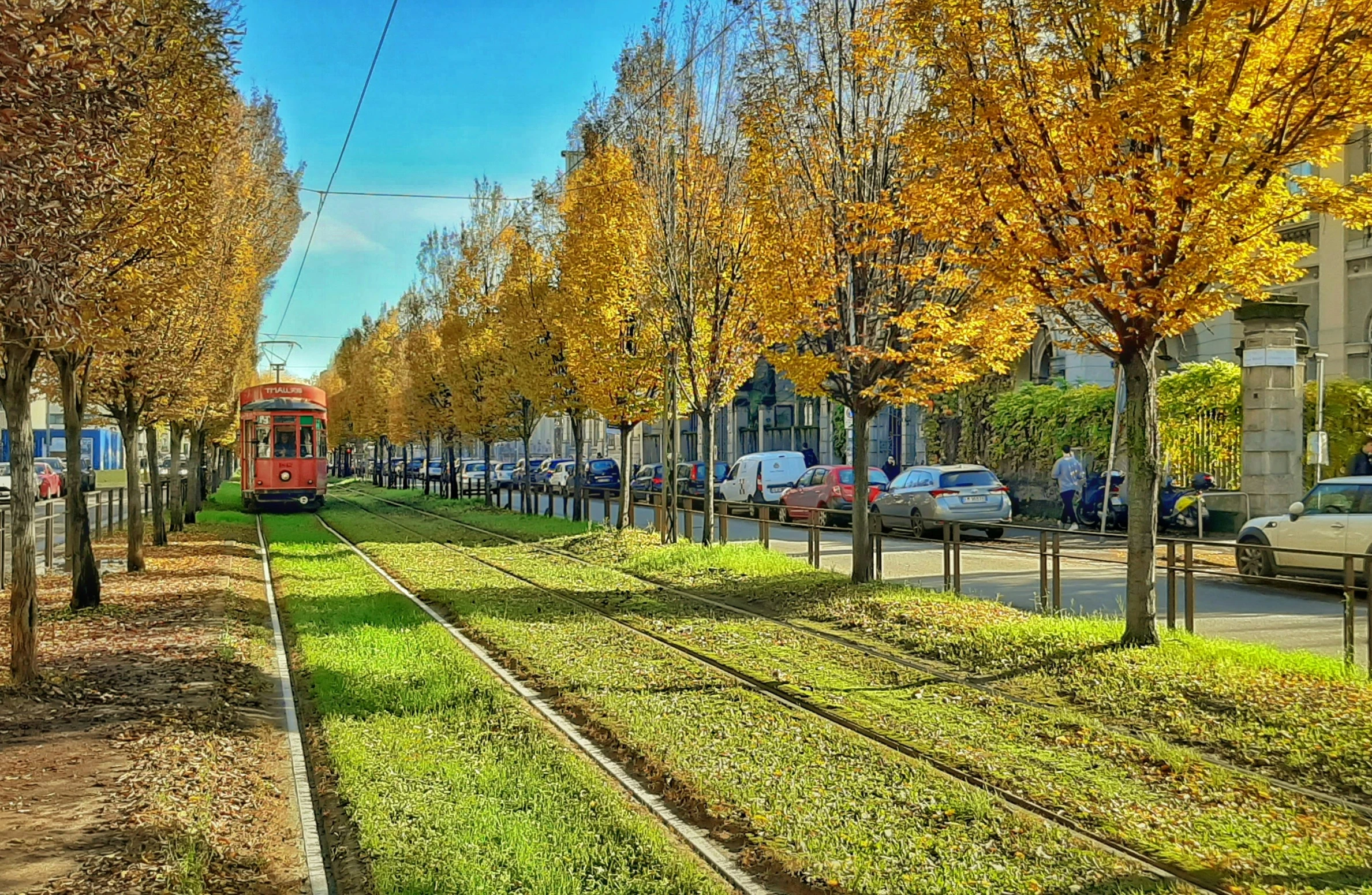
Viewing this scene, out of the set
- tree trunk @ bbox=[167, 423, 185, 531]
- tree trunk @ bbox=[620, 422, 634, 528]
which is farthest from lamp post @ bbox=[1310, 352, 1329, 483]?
tree trunk @ bbox=[167, 423, 185, 531]

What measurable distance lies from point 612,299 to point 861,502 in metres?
9.68

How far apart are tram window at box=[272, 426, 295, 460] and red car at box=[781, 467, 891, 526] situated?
1573 cm

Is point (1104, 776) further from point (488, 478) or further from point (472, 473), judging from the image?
point (472, 473)

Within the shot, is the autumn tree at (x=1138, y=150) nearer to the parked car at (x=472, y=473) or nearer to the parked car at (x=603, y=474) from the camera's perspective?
the parked car at (x=603, y=474)

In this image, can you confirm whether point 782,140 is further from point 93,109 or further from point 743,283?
point 93,109

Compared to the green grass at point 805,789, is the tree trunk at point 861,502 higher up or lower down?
higher up

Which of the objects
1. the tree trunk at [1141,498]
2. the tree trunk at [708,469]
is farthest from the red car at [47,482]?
the tree trunk at [1141,498]

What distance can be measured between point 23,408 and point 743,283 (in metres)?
13.0

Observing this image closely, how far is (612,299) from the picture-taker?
78.3ft

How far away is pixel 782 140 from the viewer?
603 inches

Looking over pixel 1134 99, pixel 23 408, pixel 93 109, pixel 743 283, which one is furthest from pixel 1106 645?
pixel 743 283

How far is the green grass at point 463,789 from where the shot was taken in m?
5.52

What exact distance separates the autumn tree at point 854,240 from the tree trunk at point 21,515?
8715mm

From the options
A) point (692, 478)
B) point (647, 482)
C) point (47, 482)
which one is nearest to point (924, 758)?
point (692, 478)
